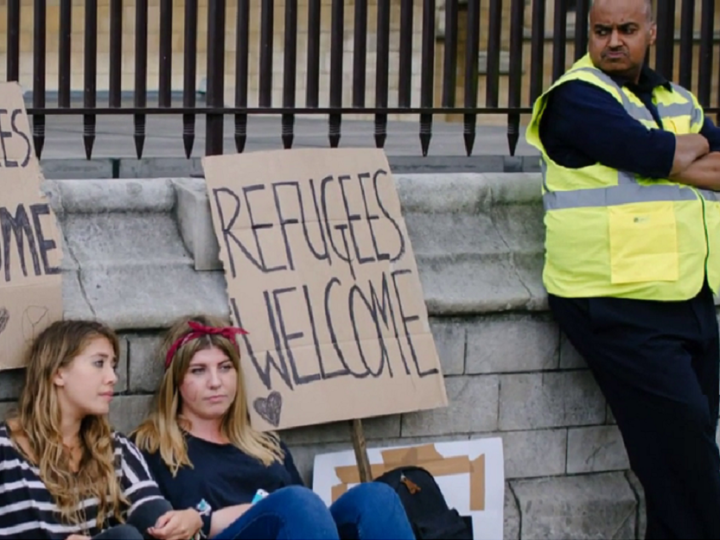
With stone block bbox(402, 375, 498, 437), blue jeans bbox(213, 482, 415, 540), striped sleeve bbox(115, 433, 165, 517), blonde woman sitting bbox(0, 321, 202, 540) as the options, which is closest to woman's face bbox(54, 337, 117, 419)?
blonde woman sitting bbox(0, 321, 202, 540)

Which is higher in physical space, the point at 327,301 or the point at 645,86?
the point at 645,86

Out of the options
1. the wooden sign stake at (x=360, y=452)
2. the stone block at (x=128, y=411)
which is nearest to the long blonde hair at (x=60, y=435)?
the stone block at (x=128, y=411)

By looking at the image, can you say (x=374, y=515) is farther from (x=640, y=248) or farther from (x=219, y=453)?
(x=640, y=248)

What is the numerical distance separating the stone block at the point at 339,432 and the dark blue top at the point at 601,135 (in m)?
1.08

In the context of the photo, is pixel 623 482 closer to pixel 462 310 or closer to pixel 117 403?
pixel 462 310

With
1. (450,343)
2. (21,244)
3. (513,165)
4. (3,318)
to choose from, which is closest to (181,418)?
(3,318)

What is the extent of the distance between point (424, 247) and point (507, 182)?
47 centimetres

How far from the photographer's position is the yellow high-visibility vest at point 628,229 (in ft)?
15.6

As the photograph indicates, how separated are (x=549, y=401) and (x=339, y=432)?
2.76 feet

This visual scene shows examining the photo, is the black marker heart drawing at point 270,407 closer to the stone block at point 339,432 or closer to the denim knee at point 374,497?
the stone block at point 339,432

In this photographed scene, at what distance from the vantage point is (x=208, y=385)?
4.41 m

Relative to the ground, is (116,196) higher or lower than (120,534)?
higher

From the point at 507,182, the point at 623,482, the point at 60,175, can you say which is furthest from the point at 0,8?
the point at 623,482

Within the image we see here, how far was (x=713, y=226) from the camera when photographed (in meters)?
4.84
